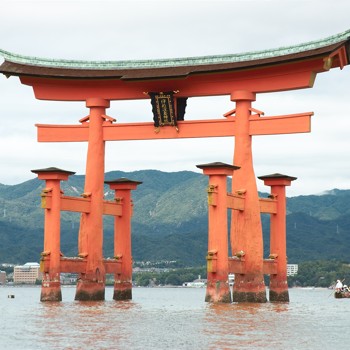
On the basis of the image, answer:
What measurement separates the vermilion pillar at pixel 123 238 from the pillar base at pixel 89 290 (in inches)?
117

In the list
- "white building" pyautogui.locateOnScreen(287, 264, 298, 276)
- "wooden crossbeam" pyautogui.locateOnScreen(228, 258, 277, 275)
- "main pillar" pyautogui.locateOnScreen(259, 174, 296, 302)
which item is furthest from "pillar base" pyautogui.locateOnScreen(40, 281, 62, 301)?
"white building" pyautogui.locateOnScreen(287, 264, 298, 276)

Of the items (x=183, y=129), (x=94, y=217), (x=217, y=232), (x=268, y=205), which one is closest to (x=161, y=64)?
(x=183, y=129)

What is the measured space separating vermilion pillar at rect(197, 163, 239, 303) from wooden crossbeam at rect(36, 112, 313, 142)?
10.9 feet

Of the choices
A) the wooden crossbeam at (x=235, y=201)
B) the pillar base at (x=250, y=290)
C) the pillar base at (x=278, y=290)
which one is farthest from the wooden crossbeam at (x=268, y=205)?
the pillar base at (x=250, y=290)

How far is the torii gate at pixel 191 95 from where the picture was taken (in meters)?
47.4

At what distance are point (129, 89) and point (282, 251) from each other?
10.5 meters

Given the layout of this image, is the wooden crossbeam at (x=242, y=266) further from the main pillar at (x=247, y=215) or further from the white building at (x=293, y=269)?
the white building at (x=293, y=269)

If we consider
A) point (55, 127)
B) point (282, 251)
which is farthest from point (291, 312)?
point (55, 127)

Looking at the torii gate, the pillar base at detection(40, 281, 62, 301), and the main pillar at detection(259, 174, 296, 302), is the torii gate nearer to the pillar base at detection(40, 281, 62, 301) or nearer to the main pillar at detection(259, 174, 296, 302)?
the pillar base at detection(40, 281, 62, 301)

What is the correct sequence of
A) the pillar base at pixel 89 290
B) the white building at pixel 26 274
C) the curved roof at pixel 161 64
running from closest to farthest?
the curved roof at pixel 161 64 → the pillar base at pixel 89 290 → the white building at pixel 26 274

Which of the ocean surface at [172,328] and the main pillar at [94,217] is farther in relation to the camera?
the main pillar at [94,217]

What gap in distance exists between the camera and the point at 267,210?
51.6 metres

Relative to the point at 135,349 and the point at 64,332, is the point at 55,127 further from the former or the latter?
the point at 135,349

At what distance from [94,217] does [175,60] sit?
806 cm
